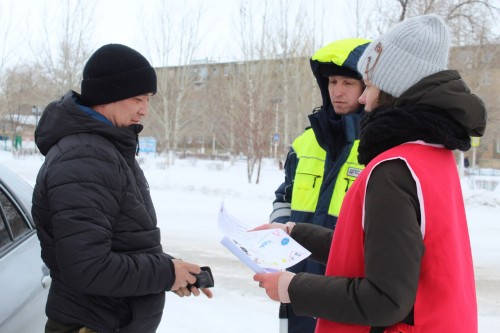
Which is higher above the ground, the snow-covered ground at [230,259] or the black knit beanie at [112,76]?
the black knit beanie at [112,76]

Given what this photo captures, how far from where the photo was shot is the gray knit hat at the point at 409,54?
4.23ft

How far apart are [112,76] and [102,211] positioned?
546mm

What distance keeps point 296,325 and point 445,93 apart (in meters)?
1.54

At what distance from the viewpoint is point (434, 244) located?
3.81 feet

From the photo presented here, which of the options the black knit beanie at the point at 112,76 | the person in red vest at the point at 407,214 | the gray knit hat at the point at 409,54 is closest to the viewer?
the person in red vest at the point at 407,214

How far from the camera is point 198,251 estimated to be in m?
6.71

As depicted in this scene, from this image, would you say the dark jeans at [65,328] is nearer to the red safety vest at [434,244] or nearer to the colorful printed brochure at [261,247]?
the colorful printed brochure at [261,247]

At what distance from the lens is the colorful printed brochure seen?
1.48 m

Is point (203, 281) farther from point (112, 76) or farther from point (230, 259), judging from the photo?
point (230, 259)

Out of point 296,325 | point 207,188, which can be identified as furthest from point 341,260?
point 207,188

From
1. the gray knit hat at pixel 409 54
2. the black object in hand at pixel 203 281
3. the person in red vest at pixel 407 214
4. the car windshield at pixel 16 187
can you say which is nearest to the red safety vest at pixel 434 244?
the person in red vest at pixel 407 214

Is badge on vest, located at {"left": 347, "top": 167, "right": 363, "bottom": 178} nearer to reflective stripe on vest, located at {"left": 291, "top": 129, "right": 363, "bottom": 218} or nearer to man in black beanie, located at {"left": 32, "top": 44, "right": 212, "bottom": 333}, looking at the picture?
reflective stripe on vest, located at {"left": 291, "top": 129, "right": 363, "bottom": 218}

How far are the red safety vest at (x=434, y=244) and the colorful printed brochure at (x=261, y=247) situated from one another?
0.31 metres

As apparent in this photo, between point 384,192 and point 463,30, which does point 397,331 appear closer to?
point 384,192
